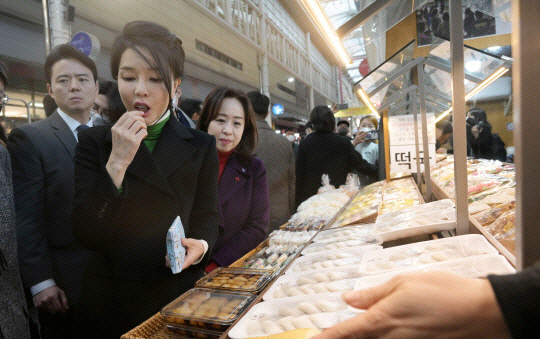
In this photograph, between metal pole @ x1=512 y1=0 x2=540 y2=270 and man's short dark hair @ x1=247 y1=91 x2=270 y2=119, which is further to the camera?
man's short dark hair @ x1=247 y1=91 x2=270 y2=119

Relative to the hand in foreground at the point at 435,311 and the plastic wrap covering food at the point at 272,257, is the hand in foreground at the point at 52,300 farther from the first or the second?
the hand in foreground at the point at 435,311

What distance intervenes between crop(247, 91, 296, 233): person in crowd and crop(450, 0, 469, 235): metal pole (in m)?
2.19

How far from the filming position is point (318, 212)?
117 inches

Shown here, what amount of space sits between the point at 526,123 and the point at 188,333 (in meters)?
1.21

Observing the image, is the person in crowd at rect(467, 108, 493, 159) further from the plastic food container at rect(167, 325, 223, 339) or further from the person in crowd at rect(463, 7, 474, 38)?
the plastic food container at rect(167, 325, 223, 339)

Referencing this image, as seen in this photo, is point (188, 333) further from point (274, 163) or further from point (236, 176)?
point (274, 163)

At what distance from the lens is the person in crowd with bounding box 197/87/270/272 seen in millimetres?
2213

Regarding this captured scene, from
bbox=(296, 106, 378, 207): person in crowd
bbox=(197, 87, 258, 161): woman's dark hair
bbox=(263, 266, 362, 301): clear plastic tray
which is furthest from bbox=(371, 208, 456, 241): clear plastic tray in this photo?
bbox=(296, 106, 378, 207): person in crowd

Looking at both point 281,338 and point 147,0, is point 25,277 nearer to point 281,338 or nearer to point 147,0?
point 281,338

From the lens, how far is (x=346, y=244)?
1.66 m

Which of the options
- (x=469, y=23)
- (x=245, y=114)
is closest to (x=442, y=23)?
(x=469, y=23)

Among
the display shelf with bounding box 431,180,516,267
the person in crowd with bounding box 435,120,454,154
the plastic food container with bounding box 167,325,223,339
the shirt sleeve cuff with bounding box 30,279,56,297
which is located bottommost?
the shirt sleeve cuff with bounding box 30,279,56,297

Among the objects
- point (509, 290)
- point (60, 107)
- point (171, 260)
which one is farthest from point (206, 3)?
point (509, 290)

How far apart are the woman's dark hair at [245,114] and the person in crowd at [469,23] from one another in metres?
2.61
